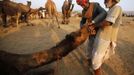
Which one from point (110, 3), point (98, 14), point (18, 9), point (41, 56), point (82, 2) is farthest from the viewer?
point (18, 9)

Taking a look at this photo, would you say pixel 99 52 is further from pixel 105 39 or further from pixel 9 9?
pixel 9 9

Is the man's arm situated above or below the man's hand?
above

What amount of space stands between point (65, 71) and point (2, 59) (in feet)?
5.69

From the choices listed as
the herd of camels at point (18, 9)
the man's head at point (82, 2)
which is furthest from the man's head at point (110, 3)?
the herd of camels at point (18, 9)

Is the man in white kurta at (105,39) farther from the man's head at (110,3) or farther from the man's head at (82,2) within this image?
the man's head at (82,2)

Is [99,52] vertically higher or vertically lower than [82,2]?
lower

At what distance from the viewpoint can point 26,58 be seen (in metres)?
5.28

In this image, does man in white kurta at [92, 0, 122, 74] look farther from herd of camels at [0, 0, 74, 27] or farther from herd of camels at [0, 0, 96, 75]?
herd of camels at [0, 0, 74, 27]

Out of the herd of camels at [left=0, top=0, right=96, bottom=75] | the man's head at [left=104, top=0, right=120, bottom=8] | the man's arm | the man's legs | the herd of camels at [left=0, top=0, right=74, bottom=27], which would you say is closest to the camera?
the herd of camels at [left=0, top=0, right=96, bottom=75]

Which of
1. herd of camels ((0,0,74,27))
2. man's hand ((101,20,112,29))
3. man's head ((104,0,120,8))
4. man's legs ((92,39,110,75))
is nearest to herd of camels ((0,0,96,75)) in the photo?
man's hand ((101,20,112,29))

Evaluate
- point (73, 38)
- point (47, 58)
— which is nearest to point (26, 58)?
point (47, 58)

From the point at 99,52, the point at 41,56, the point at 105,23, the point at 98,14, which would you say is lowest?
the point at 41,56

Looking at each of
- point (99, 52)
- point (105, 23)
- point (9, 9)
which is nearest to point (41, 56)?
point (99, 52)

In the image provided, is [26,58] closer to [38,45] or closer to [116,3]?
[116,3]
